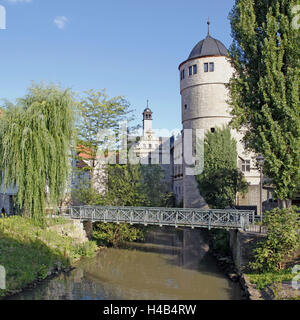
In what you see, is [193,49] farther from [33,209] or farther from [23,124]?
[33,209]

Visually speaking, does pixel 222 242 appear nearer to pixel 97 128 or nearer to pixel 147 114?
pixel 97 128

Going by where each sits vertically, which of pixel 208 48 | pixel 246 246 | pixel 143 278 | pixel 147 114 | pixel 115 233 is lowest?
pixel 143 278

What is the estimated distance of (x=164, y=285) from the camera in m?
13.1

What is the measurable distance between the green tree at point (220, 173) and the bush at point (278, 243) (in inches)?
304

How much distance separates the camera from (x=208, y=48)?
26062 millimetres

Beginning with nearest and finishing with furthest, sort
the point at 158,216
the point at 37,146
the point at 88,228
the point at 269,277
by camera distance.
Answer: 1. the point at 269,277
2. the point at 37,146
3. the point at 158,216
4. the point at 88,228

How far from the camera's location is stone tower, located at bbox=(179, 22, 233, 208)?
25250mm

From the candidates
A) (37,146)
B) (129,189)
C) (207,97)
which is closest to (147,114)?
(207,97)

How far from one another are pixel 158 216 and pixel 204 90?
1303 cm

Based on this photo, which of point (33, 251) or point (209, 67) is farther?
point (209, 67)

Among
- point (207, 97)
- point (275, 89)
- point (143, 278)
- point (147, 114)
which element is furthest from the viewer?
point (147, 114)

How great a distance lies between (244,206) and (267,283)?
1128 centimetres

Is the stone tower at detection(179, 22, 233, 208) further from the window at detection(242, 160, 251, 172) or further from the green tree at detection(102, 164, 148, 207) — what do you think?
the green tree at detection(102, 164, 148, 207)

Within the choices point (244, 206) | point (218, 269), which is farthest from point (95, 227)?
point (244, 206)
